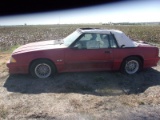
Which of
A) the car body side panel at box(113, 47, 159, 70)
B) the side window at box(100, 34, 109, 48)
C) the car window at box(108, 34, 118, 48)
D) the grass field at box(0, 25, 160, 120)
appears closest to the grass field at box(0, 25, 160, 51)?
the grass field at box(0, 25, 160, 120)

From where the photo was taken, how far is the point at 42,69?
6105 millimetres

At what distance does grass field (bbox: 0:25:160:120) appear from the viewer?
4.16 metres

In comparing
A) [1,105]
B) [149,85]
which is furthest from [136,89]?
[1,105]

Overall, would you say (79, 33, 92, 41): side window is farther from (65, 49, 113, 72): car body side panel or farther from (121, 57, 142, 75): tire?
(121, 57, 142, 75): tire

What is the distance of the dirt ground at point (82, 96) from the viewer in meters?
4.16

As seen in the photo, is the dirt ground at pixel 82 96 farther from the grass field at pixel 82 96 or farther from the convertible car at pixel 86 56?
the convertible car at pixel 86 56

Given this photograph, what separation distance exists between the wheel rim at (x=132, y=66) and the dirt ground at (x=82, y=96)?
0.59 feet

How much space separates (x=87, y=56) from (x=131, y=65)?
1.49 metres

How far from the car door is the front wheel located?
47 cm

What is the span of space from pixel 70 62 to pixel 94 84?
3.02ft

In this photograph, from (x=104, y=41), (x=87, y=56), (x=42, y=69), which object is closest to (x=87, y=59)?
(x=87, y=56)

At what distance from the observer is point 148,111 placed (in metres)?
4.36

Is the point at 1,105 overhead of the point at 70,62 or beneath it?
beneath

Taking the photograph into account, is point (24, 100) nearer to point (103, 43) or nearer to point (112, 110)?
point (112, 110)
